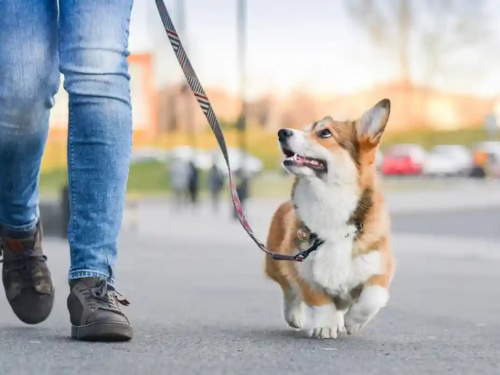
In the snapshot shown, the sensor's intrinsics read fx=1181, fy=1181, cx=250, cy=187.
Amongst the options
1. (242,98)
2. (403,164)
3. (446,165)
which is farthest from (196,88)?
(446,165)

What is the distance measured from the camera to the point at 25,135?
414 centimetres

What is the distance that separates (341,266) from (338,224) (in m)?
0.20

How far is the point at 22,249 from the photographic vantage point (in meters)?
4.55

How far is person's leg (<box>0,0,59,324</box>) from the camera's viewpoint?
3.95m

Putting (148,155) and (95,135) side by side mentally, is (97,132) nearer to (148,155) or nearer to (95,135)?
(95,135)

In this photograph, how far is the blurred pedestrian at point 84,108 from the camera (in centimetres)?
391

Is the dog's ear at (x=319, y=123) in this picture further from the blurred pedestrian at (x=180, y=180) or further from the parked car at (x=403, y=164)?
the parked car at (x=403, y=164)

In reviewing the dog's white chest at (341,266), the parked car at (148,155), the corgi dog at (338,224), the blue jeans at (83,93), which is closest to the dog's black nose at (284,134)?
the corgi dog at (338,224)

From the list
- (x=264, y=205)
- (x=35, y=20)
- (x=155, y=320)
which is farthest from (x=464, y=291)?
(x=264, y=205)

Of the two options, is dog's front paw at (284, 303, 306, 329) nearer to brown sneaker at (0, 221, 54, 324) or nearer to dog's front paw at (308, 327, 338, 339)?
dog's front paw at (308, 327, 338, 339)

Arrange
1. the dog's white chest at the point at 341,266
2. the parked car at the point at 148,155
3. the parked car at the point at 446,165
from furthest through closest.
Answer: the parked car at the point at 148,155, the parked car at the point at 446,165, the dog's white chest at the point at 341,266

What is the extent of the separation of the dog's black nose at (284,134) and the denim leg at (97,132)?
0.91 m

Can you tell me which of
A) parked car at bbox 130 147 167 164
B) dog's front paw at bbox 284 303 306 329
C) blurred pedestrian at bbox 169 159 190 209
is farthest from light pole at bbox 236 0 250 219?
Answer: parked car at bbox 130 147 167 164

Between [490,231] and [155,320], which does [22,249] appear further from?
[490,231]
